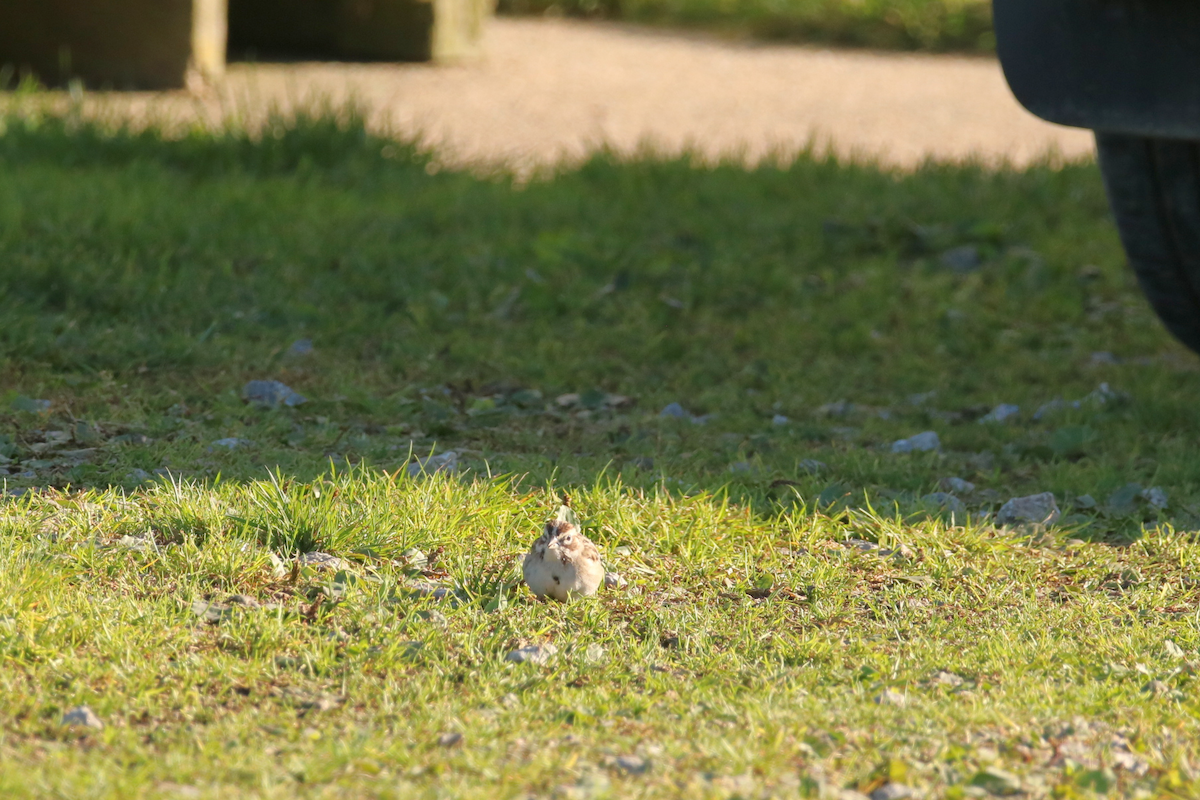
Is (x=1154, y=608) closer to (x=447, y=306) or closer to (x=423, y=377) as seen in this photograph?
(x=423, y=377)

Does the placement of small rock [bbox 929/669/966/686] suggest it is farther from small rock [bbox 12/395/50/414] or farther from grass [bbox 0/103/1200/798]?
small rock [bbox 12/395/50/414]

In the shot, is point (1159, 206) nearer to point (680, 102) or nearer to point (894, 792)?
point (894, 792)

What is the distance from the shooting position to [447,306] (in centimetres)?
502

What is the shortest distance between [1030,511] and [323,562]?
1737 millimetres

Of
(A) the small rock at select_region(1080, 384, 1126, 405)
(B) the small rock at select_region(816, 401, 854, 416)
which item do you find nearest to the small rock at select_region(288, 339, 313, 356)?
(B) the small rock at select_region(816, 401, 854, 416)

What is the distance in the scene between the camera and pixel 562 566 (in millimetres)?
2787

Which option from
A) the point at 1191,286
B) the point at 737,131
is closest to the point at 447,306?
the point at 1191,286

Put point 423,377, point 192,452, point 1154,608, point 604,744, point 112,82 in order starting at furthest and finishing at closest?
point 112,82 < point 423,377 < point 192,452 < point 1154,608 < point 604,744

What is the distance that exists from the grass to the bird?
0.05m

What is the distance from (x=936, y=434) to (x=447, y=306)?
1.91 meters

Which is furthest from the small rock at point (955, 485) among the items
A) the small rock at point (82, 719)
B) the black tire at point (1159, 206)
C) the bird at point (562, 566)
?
the small rock at point (82, 719)

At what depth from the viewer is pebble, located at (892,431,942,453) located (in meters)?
3.88

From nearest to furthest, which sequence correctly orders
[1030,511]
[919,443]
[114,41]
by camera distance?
1. [1030,511]
2. [919,443]
3. [114,41]

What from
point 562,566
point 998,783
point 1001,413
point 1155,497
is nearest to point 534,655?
point 562,566
